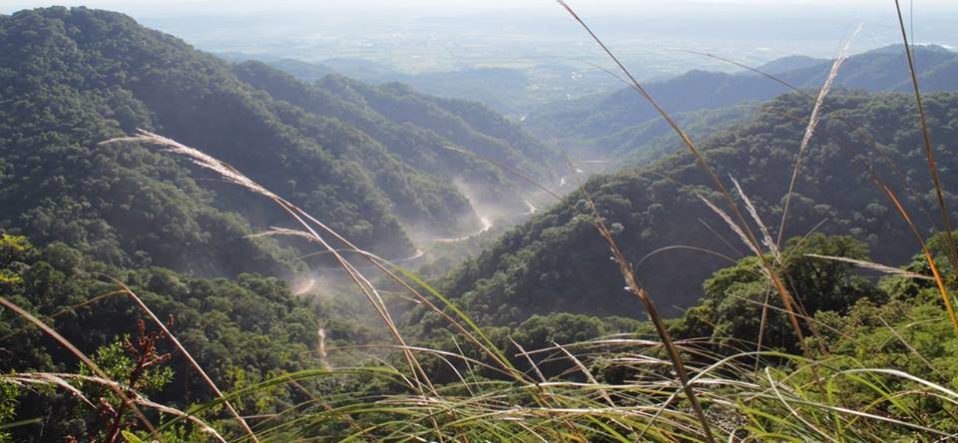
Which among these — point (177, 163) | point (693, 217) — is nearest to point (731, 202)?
point (693, 217)

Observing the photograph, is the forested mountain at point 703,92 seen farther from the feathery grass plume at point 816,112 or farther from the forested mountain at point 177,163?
the feathery grass plume at point 816,112

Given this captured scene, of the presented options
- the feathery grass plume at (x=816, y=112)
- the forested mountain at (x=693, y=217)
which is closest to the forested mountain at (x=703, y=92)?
the forested mountain at (x=693, y=217)

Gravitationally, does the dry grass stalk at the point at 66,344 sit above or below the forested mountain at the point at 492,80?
above

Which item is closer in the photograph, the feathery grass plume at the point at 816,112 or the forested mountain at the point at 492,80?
the feathery grass plume at the point at 816,112

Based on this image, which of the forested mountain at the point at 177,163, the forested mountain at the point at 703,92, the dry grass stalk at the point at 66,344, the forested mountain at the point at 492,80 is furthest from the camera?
the forested mountain at the point at 492,80

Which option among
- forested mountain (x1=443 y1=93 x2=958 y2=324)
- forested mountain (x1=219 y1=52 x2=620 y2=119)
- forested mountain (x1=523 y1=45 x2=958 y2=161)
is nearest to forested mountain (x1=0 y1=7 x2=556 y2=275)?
forested mountain (x1=443 y1=93 x2=958 y2=324)

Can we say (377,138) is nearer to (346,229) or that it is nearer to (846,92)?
(346,229)

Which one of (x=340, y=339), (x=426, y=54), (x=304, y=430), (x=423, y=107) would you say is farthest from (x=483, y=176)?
(x=426, y=54)
